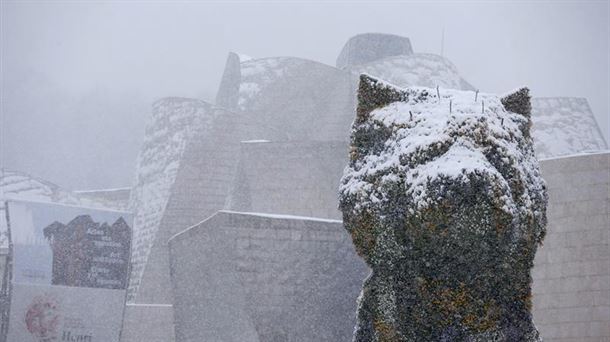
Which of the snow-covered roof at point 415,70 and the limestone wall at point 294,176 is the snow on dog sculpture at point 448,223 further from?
the snow-covered roof at point 415,70

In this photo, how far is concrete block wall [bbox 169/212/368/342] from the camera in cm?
966

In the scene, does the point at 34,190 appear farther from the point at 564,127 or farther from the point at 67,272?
the point at 67,272

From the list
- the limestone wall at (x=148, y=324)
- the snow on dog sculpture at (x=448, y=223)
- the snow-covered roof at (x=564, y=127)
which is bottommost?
the limestone wall at (x=148, y=324)

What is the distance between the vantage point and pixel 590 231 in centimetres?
955

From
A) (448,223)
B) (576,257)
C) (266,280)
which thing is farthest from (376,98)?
(576,257)

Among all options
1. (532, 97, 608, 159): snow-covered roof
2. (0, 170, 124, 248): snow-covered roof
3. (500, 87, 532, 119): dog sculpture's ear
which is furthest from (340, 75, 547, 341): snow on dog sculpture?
(0, 170, 124, 248): snow-covered roof

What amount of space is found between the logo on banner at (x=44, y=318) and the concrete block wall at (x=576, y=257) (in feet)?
18.0

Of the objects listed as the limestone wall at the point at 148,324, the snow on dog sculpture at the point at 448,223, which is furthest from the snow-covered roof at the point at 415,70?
the snow on dog sculpture at the point at 448,223

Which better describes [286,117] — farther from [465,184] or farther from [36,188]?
[465,184]

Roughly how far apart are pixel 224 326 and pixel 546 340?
382 centimetres

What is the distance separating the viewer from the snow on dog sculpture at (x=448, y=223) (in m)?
4.56

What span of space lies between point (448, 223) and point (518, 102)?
120cm

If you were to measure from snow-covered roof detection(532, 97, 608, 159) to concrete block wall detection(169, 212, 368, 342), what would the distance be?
15.9 metres

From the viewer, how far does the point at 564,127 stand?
25.9m
